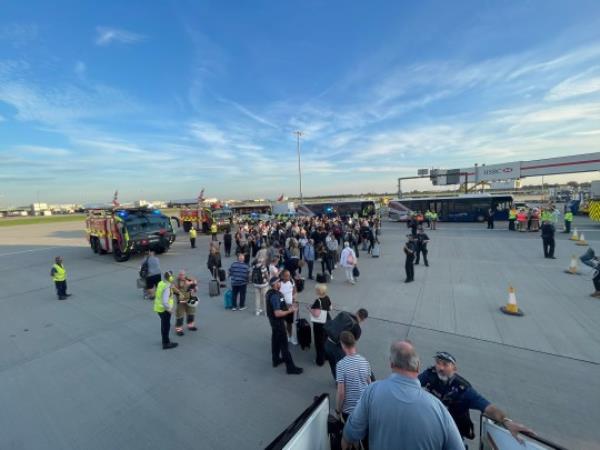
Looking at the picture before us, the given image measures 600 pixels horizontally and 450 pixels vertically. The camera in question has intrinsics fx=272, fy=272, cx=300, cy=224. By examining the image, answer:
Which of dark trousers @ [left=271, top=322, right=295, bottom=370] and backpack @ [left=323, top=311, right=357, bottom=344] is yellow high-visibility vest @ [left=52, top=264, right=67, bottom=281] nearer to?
dark trousers @ [left=271, top=322, right=295, bottom=370]

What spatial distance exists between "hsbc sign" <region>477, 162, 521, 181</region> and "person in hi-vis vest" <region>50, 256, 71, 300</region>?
4321cm

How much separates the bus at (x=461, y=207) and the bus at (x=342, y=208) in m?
4.05

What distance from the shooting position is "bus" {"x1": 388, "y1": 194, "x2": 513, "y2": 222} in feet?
79.7

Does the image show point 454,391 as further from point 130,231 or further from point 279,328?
point 130,231

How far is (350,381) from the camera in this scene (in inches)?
110

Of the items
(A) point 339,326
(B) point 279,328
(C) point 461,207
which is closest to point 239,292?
(B) point 279,328

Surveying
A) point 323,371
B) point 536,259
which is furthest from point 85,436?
point 536,259

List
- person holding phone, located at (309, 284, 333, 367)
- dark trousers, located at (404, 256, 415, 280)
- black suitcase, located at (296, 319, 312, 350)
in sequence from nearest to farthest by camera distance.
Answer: person holding phone, located at (309, 284, 333, 367) → black suitcase, located at (296, 319, 312, 350) → dark trousers, located at (404, 256, 415, 280)

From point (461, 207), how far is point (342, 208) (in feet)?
45.5

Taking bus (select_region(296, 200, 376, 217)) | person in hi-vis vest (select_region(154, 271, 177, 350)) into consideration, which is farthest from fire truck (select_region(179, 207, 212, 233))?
person in hi-vis vest (select_region(154, 271, 177, 350))

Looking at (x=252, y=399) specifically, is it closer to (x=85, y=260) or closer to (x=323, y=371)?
(x=323, y=371)

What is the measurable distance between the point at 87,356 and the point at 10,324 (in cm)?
359

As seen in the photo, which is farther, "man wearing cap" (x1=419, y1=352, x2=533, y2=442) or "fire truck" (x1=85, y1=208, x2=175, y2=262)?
"fire truck" (x1=85, y1=208, x2=175, y2=262)

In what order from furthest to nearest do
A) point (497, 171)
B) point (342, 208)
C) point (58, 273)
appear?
point (497, 171) → point (342, 208) → point (58, 273)
